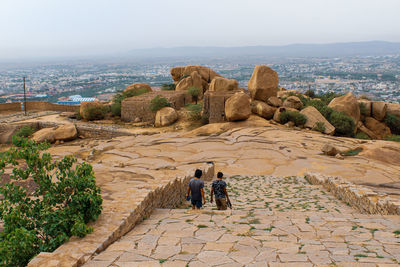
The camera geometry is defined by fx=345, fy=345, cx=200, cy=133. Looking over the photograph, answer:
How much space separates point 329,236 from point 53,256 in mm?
4103

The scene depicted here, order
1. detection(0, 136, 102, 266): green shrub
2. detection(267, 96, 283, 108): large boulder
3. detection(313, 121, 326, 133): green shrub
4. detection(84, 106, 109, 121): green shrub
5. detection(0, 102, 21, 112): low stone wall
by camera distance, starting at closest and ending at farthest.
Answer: detection(0, 136, 102, 266): green shrub
detection(313, 121, 326, 133): green shrub
detection(267, 96, 283, 108): large boulder
detection(84, 106, 109, 121): green shrub
detection(0, 102, 21, 112): low stone wall

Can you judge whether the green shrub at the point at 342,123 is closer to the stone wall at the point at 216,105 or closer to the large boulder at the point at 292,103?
the large boulder at the point at 292,103

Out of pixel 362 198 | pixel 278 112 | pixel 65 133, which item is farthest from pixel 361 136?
pixel 65 133

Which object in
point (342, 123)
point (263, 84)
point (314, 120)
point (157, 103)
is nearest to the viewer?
point (314, 120)

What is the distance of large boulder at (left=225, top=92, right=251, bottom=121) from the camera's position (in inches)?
890

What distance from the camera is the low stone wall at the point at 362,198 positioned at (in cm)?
718

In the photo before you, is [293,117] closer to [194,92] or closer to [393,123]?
[393,123]

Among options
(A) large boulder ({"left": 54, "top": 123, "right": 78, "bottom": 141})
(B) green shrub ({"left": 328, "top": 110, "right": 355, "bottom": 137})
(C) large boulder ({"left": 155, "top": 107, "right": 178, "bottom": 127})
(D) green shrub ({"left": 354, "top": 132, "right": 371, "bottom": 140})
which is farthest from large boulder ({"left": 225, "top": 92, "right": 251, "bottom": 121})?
(A) large boulder ({"left": 54, "top": 123, "right": 78, "bottom": 141})

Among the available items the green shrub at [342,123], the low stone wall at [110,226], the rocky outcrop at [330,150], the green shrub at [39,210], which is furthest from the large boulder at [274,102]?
the green shrub at [39,210]

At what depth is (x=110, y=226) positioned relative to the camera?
5.46 m

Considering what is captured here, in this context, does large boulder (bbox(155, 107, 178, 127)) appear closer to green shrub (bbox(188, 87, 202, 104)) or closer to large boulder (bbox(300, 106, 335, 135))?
green shrub (bbox(188, 87, 202, 104))

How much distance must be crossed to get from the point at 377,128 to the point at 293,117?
33.3ft

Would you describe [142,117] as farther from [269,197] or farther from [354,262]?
[354,262]

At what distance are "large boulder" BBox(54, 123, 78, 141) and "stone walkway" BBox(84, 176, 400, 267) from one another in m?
20.2
